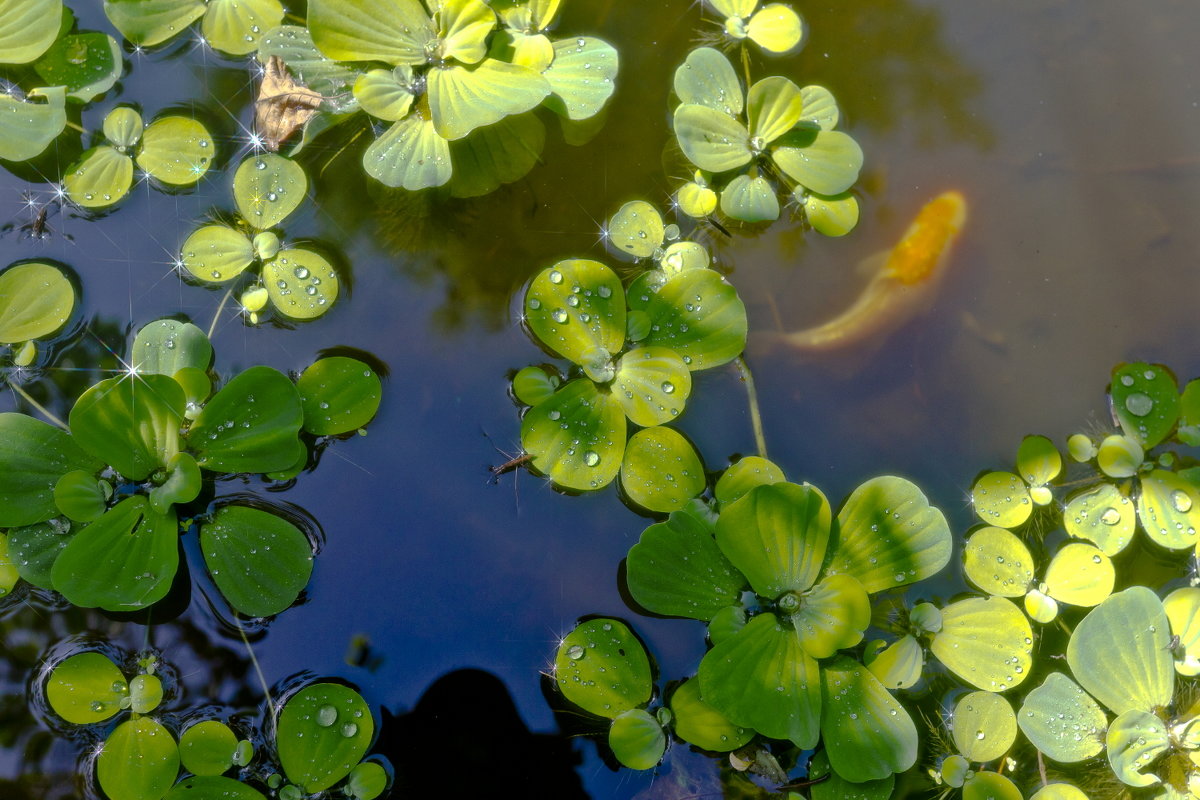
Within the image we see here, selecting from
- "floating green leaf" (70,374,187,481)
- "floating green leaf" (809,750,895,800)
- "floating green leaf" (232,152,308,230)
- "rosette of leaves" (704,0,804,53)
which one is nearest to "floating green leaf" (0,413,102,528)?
"floating green leaf" (70,374,187,481)

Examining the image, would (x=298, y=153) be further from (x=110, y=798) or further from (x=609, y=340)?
(x=110, y=798)

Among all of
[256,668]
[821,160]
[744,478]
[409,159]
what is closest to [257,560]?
[256,668]

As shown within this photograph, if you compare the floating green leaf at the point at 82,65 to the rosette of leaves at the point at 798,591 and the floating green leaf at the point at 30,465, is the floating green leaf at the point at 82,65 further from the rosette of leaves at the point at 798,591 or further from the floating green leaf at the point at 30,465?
the rosette of leaves at the point at 798,591

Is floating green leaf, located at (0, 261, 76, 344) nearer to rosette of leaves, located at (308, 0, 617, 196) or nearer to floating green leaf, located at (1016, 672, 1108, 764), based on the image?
rosette of leaves, located at (308, 0, 617, 196)

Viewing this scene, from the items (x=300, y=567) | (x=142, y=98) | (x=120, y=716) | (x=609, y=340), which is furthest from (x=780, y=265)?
(x=120, y=716)


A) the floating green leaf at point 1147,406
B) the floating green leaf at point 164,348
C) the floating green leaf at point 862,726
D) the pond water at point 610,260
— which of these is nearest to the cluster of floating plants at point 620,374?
the pond water at point 610,260

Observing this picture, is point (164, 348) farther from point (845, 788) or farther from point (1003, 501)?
point (1003, 501)
